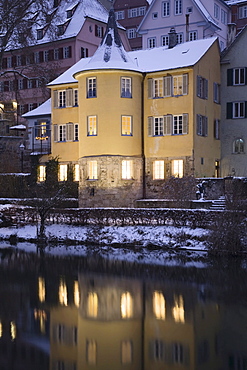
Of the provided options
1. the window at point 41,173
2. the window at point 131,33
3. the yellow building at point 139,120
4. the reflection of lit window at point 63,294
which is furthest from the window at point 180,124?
the window at point 131,33

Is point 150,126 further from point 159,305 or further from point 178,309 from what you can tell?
point 178,309

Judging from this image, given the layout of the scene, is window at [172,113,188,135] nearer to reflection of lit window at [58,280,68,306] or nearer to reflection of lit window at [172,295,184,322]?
reflection of lit window at [58,280,68,306]

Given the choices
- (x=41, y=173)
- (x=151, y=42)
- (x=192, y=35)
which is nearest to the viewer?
(x=41, y=173)

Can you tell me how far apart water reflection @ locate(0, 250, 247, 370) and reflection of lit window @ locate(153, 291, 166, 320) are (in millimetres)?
29

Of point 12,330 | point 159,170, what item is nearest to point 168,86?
point 159,170

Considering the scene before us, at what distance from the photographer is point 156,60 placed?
37688mm

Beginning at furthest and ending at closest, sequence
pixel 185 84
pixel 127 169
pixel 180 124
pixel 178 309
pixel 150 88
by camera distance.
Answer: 1. pixel 150 88
2. pixel 127 169
3. pixel 180 124
4. pixel 185 84
5. pixel 178 309

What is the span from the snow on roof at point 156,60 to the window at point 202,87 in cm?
133

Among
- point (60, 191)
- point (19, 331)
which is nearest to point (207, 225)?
point (60, 191)

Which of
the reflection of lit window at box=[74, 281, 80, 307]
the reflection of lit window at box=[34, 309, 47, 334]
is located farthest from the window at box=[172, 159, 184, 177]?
the reflection of lit window at box=[34, 309, 47, 334]

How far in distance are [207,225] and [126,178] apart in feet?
30.2

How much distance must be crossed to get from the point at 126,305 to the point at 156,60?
74.4 feet

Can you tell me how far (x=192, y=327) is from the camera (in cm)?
1555

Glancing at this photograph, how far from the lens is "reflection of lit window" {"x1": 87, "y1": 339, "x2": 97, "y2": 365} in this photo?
1289 cm
